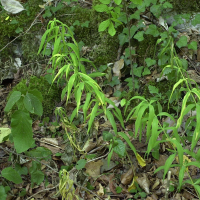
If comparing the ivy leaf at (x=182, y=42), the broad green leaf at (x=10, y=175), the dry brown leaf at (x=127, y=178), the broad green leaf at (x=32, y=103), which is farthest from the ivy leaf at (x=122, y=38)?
the broad green leaf at (x=10, y=175)

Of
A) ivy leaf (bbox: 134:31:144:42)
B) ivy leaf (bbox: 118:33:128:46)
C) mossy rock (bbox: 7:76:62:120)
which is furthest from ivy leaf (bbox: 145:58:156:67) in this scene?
mossy rock (bbox: 7:76:62:120)

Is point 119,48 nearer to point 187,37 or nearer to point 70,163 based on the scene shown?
point 187,37

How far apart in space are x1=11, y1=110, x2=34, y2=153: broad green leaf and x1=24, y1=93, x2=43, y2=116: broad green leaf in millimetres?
42

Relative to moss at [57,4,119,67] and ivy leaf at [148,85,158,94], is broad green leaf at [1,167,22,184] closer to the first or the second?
ivy leaf at [148,85,158,94]

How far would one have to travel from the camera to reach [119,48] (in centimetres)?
288

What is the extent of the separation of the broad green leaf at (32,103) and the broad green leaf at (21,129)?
42 mm

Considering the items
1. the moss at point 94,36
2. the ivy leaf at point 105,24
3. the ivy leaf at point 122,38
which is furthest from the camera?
the moss at point 94,36

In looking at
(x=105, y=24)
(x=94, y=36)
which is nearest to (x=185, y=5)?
(x=94, y=36)

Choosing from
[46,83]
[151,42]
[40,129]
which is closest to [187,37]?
[151,42]

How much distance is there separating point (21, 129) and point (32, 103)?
0.55 ft

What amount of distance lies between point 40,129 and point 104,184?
1.02m

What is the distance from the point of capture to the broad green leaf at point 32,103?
4.63ft

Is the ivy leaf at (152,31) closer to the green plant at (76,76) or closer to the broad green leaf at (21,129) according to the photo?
the green plant at (76,76)

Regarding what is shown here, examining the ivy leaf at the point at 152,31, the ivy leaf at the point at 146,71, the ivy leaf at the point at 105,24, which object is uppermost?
the ivy leaf at the point at 105,24
